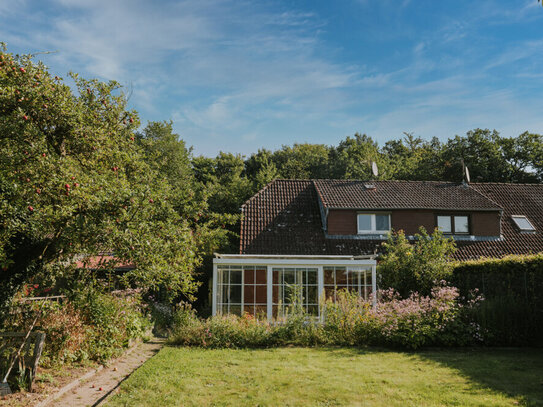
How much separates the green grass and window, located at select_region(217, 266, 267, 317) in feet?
11.6

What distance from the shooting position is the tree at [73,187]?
22.6ft

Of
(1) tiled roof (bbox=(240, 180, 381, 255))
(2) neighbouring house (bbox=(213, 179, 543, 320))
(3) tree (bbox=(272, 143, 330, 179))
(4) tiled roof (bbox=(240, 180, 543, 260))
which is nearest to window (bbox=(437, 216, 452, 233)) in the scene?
(2) neighbouring house (bbox=(213, 179, 543, 320))

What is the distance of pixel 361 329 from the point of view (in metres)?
11.6

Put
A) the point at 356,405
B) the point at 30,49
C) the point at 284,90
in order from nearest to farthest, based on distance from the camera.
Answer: the point at 356,405
the point at 30,49
the point at 284,90

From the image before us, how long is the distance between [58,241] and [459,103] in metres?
12.7

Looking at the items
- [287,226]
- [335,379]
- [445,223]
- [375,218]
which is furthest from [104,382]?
[445,223]

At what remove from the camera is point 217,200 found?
91.1 ft

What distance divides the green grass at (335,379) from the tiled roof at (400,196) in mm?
10437

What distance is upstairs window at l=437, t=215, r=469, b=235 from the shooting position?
20812 millimetres

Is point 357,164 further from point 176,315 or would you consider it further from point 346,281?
point 176,315

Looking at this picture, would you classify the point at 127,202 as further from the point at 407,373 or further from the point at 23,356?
the point at 407,373

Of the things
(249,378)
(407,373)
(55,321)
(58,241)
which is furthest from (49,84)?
(407,373)

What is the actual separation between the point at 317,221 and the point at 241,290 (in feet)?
25.6

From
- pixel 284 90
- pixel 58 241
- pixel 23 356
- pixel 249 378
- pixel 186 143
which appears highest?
pixel 186 143
